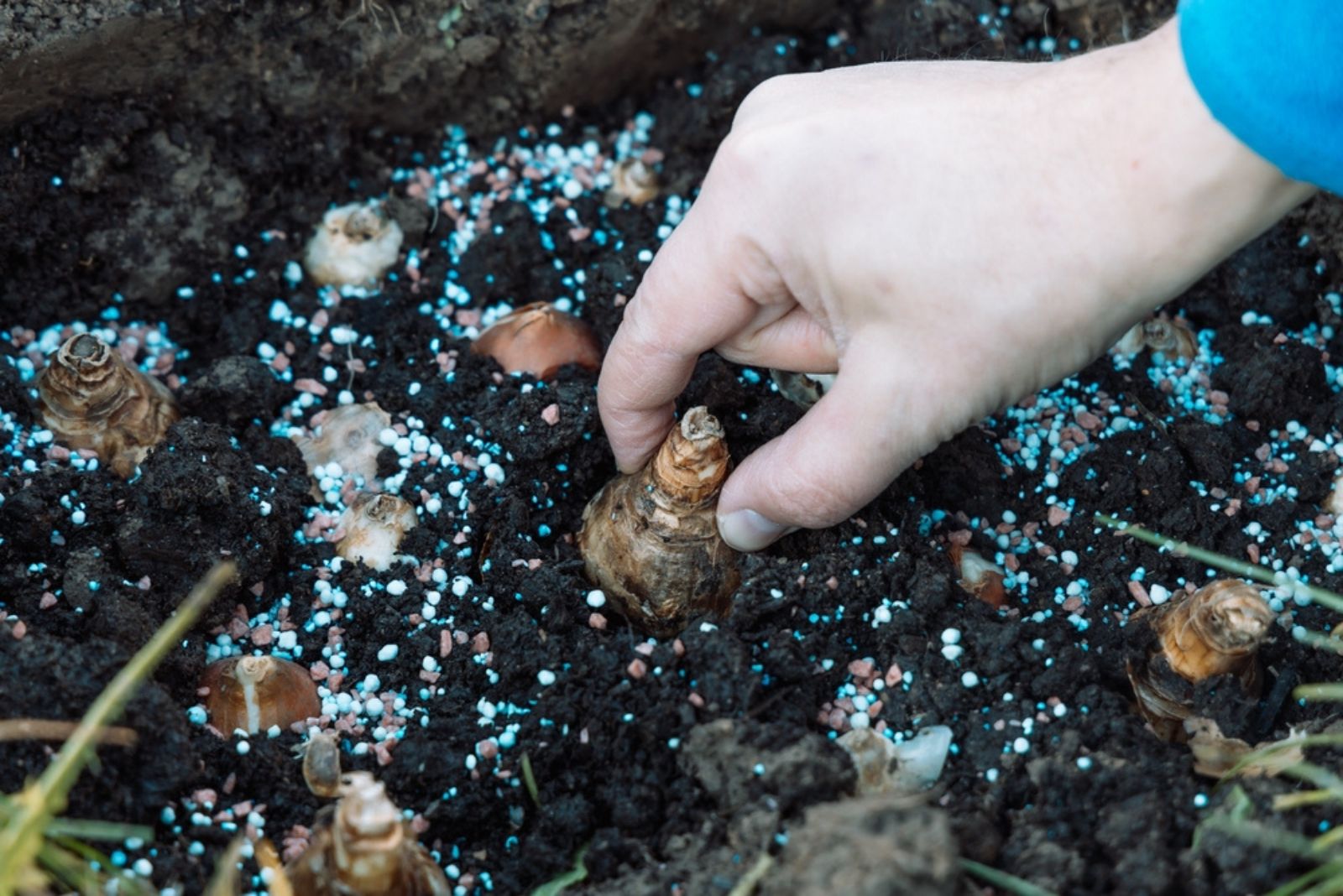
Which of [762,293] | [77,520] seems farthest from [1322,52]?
[77,520]

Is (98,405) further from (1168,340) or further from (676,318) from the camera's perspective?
(1168,340)

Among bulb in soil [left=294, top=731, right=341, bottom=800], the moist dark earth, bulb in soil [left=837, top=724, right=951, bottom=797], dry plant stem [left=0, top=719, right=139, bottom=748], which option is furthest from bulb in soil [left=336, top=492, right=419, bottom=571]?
bulb in soil [left=837, top=724, right=951, bottom=797]

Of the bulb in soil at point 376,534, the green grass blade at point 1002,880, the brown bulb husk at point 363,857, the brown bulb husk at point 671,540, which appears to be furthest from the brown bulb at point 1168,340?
the brown bulb husk at point 363,857

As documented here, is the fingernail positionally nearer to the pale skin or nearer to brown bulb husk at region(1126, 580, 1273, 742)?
the pale skin

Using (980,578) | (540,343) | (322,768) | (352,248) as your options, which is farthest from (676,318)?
(352,248)

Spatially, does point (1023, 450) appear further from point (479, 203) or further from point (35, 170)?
point (35, 170)

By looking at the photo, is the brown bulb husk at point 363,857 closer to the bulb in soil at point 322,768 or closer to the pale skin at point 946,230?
the bulb in soil at point 322,768
